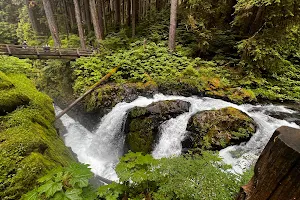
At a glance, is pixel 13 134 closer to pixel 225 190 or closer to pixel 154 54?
pixel 225 190

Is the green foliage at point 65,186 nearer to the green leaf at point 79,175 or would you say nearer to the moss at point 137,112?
the green leaf at point 79,175

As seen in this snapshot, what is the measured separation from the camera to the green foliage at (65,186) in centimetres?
235

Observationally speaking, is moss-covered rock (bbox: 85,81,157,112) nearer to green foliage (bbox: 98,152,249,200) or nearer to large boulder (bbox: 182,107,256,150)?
large boulder (bbox: 182,107,256,150)

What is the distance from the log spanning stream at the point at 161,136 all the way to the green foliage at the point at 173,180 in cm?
344

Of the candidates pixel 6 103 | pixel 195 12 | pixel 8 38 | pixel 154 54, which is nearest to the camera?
pixel 6 103

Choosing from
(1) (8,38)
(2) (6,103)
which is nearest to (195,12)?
(2) (6,103)

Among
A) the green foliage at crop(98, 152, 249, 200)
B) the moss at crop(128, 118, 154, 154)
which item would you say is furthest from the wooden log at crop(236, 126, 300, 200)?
the moss at crop(128, 118, 154, 154)

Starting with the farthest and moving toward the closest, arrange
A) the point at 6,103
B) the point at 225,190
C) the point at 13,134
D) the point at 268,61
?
the point at 268,61 → the point at 6,103 → the point at 13,134 → the point at 225,190

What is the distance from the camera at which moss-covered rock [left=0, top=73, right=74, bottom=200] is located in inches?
115

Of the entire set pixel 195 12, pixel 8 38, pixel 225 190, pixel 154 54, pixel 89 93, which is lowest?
pixel 8 38

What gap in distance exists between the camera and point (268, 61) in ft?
33.1

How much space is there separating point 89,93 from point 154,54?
5107 mm

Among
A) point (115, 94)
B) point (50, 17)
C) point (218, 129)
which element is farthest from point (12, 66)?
point (50, 17)

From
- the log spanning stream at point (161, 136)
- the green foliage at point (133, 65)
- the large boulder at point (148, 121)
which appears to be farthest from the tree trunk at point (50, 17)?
the large boulder at point (148, 121)
